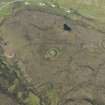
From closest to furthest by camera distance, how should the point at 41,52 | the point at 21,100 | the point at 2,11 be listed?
the point at 21,100, the point at 41,52, the point at 2,11

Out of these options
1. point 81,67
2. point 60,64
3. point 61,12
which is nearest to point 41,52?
point 60,64

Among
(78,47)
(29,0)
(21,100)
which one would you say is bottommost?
(21,100)

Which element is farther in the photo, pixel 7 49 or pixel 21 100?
pixel 7 49

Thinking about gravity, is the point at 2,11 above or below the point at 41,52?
above

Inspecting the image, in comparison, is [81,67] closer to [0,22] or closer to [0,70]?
[0,70]

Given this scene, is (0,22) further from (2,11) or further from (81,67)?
(81,67)

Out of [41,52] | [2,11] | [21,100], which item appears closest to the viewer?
[21,100]

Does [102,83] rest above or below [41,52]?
below

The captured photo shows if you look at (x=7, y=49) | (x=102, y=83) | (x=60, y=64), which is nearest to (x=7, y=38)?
(x=7, y=49)

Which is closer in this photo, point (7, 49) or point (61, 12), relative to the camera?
point (7, 49)
